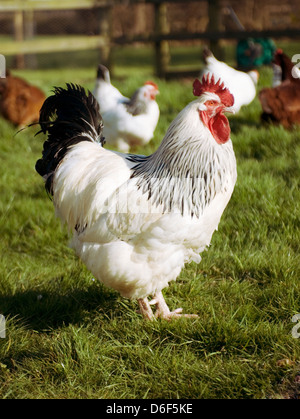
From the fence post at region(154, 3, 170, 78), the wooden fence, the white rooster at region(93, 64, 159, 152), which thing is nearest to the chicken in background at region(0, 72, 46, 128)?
the white rooster at region(93, 64, 159, 152)

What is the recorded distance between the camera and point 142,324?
122 inches

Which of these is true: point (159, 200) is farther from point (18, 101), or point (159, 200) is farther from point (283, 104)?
point (18, 101)

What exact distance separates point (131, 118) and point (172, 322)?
11.6ft

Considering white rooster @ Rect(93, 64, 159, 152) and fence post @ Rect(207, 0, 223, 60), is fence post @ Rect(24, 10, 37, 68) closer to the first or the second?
fence post @ Rect(207, 0, 223, 60)

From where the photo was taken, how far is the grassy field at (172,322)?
8.55 ft

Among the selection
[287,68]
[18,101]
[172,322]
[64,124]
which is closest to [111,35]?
[18,101]

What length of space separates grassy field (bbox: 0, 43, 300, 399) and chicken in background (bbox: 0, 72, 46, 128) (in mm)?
2901

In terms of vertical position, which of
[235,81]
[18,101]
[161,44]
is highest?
[161,44]

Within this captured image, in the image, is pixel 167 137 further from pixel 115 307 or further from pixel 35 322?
pixel 35 322

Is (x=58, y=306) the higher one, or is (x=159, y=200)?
(x=159, y=200)

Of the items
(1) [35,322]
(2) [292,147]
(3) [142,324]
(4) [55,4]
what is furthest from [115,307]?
(4) [55,4]

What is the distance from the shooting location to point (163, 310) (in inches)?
127

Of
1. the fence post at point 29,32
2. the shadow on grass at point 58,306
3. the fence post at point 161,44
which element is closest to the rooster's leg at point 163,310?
the shadow on grass at point 58,306

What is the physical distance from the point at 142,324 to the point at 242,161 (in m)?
2.80
